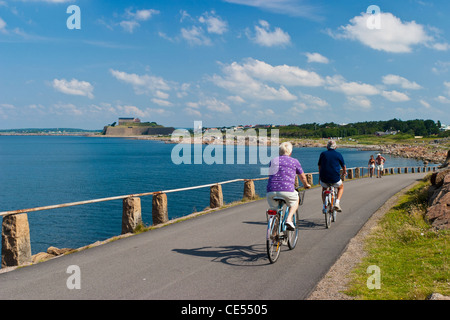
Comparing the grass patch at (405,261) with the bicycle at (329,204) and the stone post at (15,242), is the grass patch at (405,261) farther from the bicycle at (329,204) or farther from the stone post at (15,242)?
the stone post at (15,242)

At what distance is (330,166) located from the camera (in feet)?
34.2

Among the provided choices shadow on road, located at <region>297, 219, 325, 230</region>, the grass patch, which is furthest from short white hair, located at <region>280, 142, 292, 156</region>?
shadow on road, located at <region>297, 219, 325, 230</region>

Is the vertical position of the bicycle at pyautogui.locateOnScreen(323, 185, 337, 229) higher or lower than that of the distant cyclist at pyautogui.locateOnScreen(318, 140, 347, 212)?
lower

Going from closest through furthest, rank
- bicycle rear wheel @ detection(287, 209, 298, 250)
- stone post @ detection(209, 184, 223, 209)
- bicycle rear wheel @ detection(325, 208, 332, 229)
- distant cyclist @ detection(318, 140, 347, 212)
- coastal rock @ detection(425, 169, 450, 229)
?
bicycle rear wheel @ detection(287, 209, 298, 250) < coastal rock @ detection(425, 169, 450, 229) < distant cyclist @ detection(318, 140, 347, 212) < bicycle rear wheel @ detection(325, 208, 332, 229) < stone post @ detection(209, 184, 223, 209)

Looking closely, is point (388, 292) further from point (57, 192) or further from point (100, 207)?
point (57, 192)

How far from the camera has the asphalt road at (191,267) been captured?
5754 mm

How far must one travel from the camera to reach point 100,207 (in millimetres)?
33000

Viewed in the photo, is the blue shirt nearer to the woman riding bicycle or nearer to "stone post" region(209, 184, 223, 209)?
the woman riding bicycle

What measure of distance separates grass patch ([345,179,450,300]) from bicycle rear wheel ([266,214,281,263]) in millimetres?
1417

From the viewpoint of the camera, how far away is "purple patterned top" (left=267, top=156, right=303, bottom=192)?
24.2ft

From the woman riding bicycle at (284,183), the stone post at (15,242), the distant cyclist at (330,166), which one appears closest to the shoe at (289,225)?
the woman riding bicycle at (284,183)

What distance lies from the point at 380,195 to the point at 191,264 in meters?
13.7

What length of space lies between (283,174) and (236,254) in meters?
1.88
